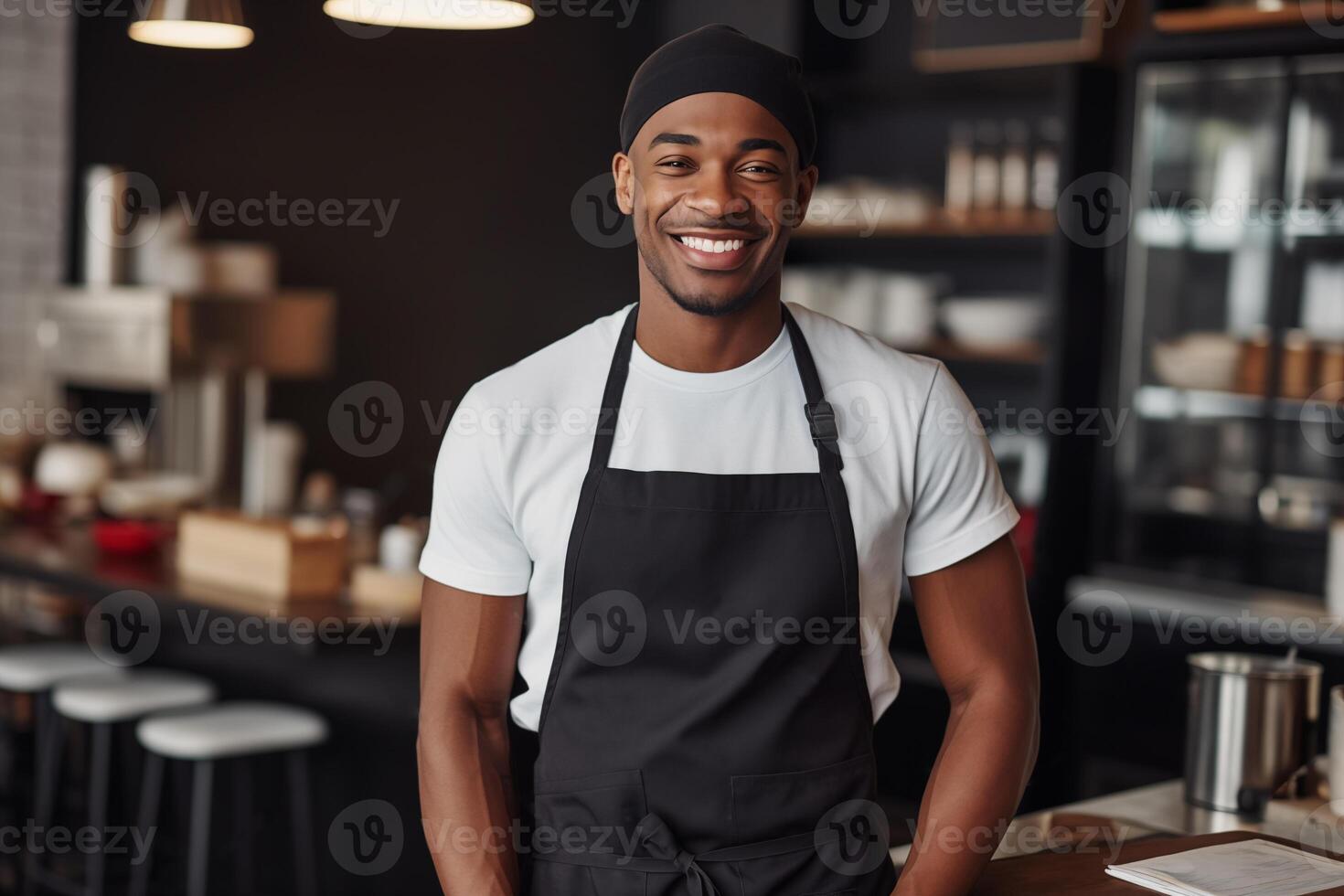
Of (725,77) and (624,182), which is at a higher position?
(725,77)

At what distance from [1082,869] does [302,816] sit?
91.2 inches

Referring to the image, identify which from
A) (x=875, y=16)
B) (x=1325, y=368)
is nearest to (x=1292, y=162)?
(x=1325, y=368)

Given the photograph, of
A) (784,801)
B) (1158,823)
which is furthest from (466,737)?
(1158,823)

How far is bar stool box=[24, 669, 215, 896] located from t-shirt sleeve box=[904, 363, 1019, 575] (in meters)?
2.61

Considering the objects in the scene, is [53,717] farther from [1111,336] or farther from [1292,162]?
[1292,162]

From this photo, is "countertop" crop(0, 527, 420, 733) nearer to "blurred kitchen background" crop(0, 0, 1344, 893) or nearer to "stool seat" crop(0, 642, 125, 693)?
"blurred kitchen background" crop(0, 0, 1344, 893)

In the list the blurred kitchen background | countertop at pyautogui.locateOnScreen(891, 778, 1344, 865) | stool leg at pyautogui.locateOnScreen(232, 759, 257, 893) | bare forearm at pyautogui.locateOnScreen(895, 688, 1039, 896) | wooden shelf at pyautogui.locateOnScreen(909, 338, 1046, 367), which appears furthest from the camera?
wooden shelf at pyautogui.locateOnScreen(909, 338, 1046, 367)

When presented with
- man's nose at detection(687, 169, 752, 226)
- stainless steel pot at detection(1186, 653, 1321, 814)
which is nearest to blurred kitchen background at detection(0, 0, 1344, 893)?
stainless steel pot at detection(1186, 653, 1321, 814)

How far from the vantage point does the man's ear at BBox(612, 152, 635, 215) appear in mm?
1739

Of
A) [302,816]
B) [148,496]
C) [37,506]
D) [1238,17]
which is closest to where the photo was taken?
[302,816]

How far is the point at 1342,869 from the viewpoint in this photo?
177 cm

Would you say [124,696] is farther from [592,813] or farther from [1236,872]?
[1236,872]

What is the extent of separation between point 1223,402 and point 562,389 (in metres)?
3.14

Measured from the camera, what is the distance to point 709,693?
5.44 feet
